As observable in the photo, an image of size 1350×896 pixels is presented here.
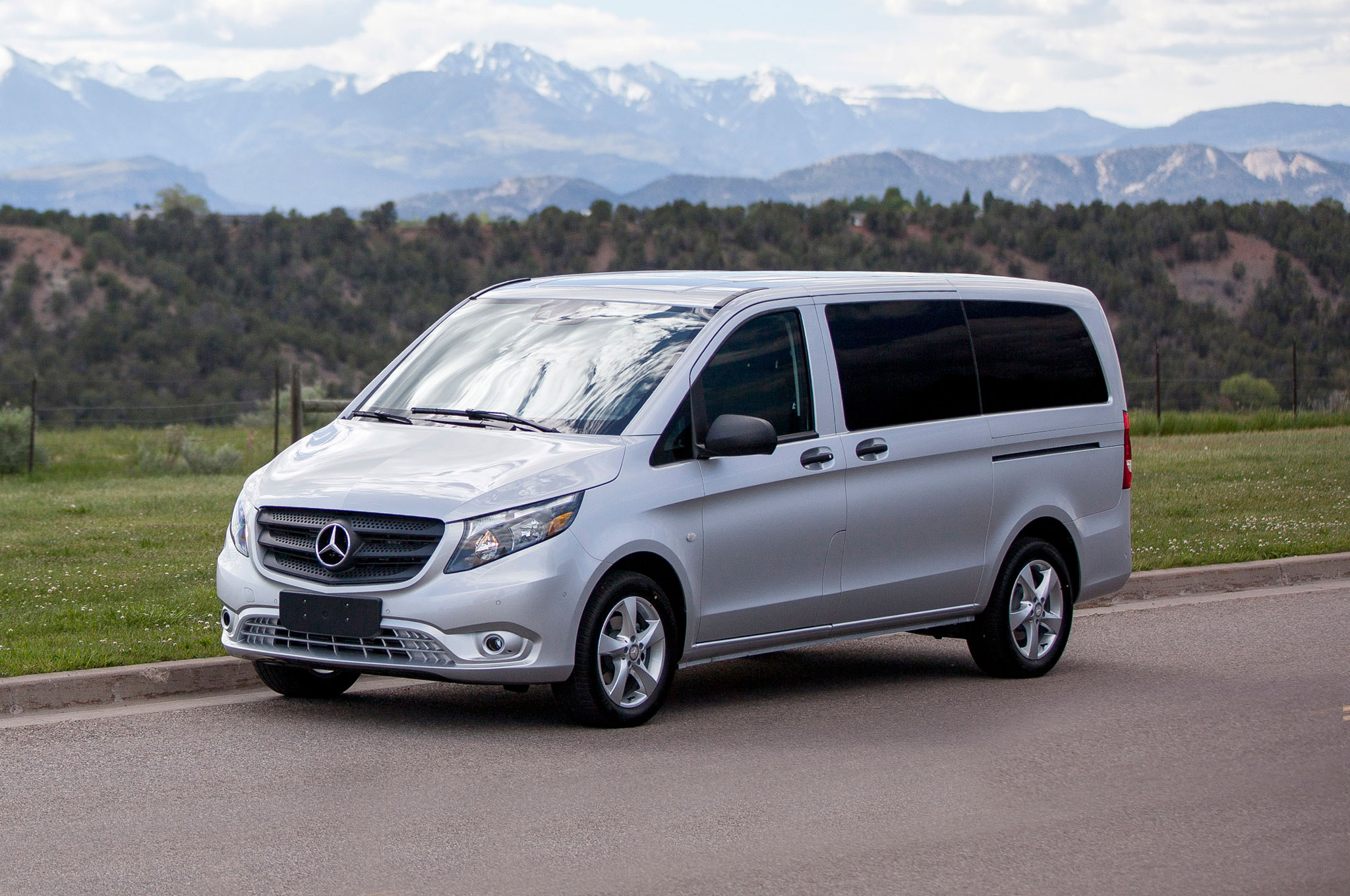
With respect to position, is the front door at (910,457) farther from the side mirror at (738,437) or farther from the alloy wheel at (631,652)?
the alloy wheel at (631,652)

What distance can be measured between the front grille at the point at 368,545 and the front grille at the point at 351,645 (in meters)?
0.24

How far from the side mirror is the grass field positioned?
3.05 metres

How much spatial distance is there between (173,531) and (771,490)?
26.0 feet

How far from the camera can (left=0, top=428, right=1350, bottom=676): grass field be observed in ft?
30.2

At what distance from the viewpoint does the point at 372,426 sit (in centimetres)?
806

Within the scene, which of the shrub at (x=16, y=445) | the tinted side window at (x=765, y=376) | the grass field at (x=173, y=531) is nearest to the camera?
the tinted side window at (x=765, y=376)

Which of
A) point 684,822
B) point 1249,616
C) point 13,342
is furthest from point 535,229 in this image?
point 684,822

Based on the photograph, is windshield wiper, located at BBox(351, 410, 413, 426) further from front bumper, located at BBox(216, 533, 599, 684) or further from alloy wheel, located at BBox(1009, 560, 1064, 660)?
alloy wheel, located at BBox(1009, 560, 1064, 660)

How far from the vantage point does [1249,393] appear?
4200 cm

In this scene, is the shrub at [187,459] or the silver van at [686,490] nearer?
the silver van at [686,490]

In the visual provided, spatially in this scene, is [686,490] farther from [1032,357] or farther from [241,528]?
[1032,357]

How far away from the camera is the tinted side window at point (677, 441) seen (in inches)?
296

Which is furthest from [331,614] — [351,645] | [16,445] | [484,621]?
[16,445]

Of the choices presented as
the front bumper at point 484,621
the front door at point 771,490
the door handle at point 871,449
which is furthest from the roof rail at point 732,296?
the front bumper at point 484,621
